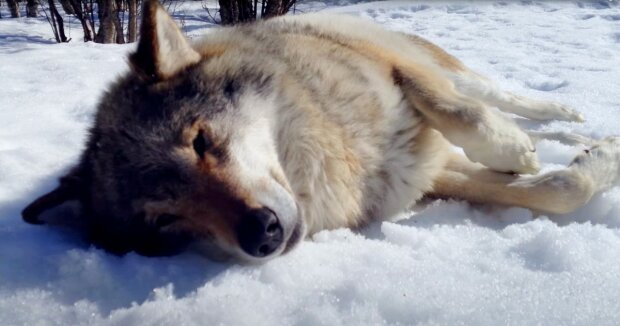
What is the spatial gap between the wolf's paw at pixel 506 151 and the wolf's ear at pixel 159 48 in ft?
4.00

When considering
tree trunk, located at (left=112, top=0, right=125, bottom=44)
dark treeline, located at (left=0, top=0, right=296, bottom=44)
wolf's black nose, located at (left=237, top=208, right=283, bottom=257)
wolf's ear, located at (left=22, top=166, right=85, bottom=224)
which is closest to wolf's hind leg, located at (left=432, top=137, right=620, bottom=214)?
wolf's black nose, located at (left=237, top=208, right=283, bottom=257)

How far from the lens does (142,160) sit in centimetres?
189

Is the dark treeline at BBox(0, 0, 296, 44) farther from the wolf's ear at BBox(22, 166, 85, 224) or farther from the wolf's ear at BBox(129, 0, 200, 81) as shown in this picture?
the wolf's ear at BBox(22, 166, 85, 224)

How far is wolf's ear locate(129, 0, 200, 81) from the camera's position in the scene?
2039 millimetres

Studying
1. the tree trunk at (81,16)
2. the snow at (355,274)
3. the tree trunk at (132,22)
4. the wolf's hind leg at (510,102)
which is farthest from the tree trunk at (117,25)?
the wolf's hind leg at (510,102)

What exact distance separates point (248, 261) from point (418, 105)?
1031mm

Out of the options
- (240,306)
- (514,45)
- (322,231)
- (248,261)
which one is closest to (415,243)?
(322,231)

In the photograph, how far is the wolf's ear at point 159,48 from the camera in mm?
2039

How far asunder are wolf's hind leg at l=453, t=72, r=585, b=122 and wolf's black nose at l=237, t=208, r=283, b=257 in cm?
212

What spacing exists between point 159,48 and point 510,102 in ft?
7.60

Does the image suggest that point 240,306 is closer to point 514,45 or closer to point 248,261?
point 248,261

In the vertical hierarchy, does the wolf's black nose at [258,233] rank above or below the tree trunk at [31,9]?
above

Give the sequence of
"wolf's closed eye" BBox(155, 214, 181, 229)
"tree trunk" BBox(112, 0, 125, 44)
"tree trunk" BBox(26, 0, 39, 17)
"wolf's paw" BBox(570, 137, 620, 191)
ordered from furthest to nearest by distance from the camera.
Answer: "tree trunk" BBox(26, 0, 39, 17) → "tree trunk" BBox(112, 0, 125, 44) → "wolf's paw" BBox(570, 137, 620, 191) → "wolf's closed eye" BBox(155, 214, 181, 229)

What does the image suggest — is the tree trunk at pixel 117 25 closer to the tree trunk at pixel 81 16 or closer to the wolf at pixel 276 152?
the tree trunk at pixel 81 16
